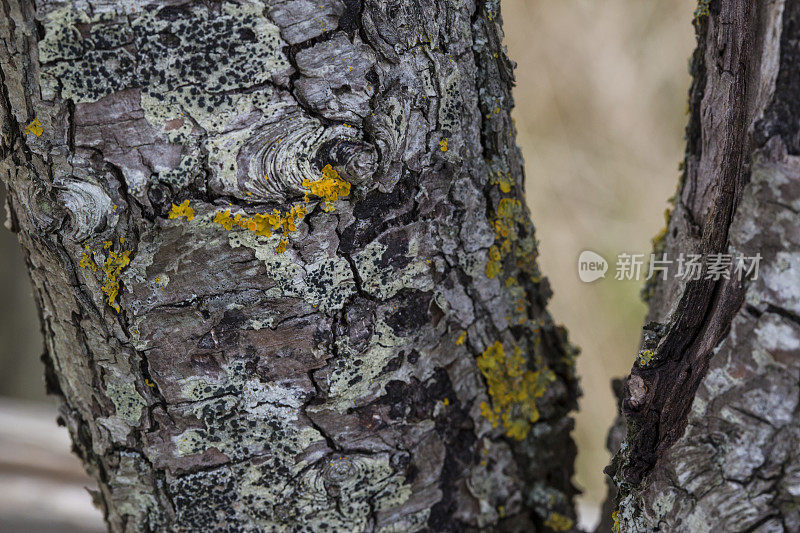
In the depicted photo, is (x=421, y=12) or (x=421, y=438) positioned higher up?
(x=421, y=12)

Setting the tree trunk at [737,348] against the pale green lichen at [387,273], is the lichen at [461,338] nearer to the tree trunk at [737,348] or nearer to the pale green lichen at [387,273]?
the pale green lichen at [387,273]

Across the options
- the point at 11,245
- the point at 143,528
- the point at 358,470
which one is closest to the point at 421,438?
the point at 358,470

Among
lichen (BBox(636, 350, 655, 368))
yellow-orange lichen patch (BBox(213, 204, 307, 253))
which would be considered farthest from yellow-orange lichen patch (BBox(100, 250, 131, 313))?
lichen (BBox(636, 350, 655, 368))

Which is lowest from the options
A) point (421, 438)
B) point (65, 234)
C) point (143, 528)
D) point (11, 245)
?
point (143, 528)

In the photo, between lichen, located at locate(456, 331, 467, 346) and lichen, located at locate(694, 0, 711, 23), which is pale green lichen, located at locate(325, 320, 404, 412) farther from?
lichen, located at locate(694, 0, 711, 23)

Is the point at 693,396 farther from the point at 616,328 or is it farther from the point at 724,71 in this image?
the point at 616,328

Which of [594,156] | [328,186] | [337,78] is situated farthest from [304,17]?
[594,156]
